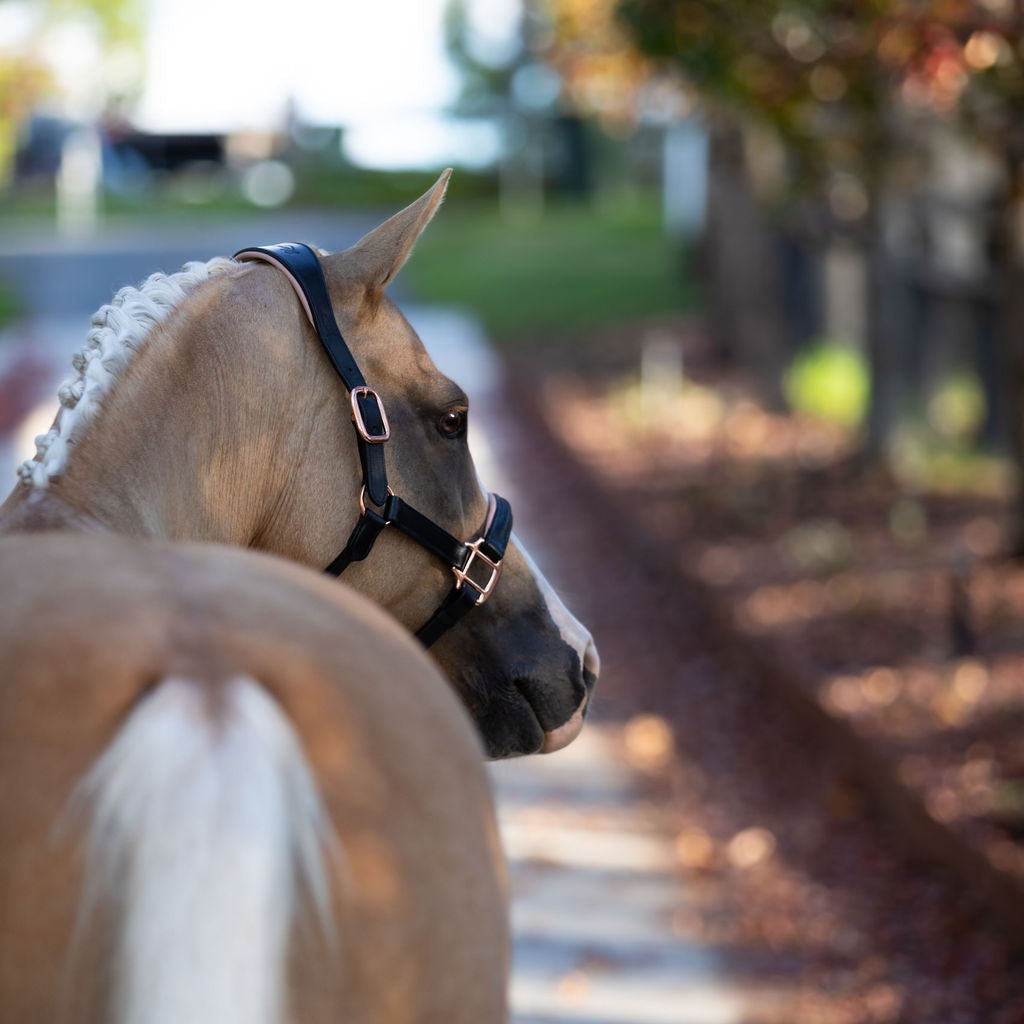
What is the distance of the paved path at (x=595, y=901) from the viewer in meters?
4.16

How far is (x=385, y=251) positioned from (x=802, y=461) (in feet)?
28.6

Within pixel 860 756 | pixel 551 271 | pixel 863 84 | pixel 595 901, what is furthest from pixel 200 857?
pixel 551 271

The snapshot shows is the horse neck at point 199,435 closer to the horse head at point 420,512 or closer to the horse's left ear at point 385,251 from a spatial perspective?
the horse head at point 420,512

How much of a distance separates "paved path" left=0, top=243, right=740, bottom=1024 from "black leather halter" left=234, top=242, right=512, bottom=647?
Answer: 2189mm

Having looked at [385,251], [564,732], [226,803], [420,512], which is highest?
[385,251]

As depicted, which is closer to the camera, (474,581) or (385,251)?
(385,251)

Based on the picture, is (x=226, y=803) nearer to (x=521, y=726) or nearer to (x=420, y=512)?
(x=420, y=512)

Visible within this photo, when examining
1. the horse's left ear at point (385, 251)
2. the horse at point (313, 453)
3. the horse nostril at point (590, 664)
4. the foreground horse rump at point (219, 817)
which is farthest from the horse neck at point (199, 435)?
the horse nostril at point (590, 664)

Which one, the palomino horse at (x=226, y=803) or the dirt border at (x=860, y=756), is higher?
the palomino horse at (x=226, y=803)

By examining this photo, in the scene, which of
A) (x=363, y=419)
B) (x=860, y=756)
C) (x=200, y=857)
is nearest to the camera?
(x=200, y=857)

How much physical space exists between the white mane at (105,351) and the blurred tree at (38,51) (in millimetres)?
10142

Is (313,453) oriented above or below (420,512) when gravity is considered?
above

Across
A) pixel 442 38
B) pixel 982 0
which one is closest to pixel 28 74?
pixel 982 0

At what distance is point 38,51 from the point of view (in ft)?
39.8
